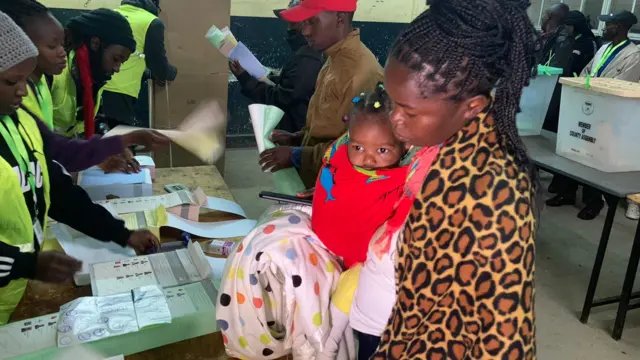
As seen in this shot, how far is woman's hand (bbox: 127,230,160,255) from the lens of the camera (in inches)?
60.4

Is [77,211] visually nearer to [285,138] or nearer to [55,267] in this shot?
[55,267]

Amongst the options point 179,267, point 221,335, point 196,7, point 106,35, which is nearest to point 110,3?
point 196,7

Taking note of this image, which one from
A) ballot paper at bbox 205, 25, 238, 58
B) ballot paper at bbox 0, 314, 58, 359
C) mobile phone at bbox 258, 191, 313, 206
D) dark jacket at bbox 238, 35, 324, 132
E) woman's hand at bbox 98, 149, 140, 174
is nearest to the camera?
ballot paper at bbox 0, 314, 58, 359

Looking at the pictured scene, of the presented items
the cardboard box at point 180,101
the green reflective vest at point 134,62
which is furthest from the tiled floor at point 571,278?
the green reflective vest at point 134,62

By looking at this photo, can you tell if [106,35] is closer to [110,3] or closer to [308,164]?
[308,164]

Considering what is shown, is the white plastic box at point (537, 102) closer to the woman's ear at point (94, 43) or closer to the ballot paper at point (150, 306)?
the woman's ear at point (94, 43)

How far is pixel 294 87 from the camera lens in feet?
8.43

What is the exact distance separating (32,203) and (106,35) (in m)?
1.23

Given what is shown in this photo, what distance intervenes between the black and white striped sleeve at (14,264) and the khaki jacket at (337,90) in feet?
3.27

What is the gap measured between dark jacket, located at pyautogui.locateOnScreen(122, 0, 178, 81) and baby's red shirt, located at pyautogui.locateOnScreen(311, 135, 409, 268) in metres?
2.34

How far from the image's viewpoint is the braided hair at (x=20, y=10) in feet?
4.81

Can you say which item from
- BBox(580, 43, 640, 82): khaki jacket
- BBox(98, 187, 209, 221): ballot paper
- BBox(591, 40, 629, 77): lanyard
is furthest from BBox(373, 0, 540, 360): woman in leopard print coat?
BBox(591, 40, 629, 77): lanyard

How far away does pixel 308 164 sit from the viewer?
1.92 metres

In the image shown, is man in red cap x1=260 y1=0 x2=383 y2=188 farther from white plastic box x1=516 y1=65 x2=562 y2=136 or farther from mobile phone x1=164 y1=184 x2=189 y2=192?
white plastic box x1=516 y1=65 x2=562 y2=136
